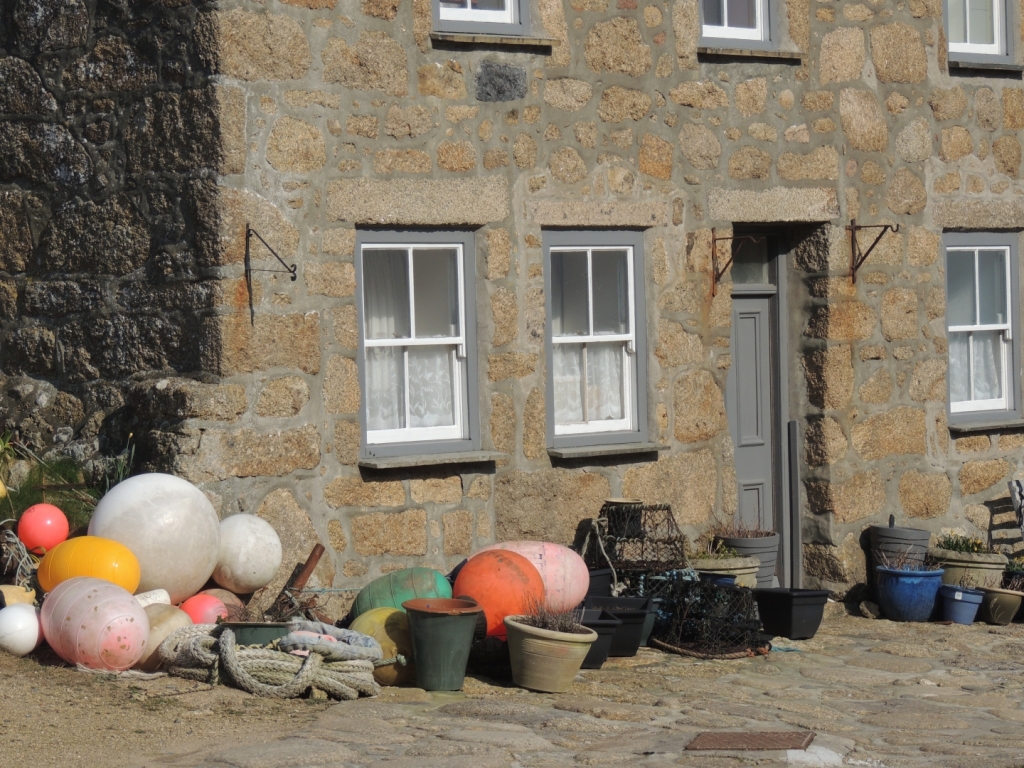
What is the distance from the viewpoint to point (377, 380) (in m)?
8.69

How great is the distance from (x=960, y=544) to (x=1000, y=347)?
157cm

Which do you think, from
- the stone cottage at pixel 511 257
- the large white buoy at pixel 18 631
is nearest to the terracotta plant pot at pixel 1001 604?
the stone cottage at pixel 511 257

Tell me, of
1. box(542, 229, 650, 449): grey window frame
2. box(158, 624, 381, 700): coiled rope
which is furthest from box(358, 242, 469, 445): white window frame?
box(158, 624, 381, 700): coiled rope

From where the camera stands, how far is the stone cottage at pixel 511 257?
8164 mm

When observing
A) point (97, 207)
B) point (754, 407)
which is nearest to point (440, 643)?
point (97, 207)

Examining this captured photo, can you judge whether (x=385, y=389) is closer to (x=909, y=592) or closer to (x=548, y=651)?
(x=548, y=651)

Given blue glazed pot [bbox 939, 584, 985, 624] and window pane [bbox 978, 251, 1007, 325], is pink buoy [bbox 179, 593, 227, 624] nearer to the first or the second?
blue glazed pot [bbox 939, 584, 985, 624]

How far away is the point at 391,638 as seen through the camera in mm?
7527

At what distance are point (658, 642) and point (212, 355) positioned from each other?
9.89ft

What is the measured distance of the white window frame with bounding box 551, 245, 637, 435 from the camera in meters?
9.30

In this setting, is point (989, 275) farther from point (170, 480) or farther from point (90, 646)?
point (90, 646)

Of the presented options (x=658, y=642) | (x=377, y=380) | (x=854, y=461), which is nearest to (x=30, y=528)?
(x=377, y=380)

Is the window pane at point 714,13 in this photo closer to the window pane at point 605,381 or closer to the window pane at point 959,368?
the window pane at point 605,381

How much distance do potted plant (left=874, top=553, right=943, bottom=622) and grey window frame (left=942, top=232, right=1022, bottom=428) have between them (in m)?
1.29
